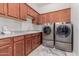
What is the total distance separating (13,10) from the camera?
7.32ft

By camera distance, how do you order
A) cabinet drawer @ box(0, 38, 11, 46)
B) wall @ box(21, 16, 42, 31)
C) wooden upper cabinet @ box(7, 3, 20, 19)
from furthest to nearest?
1. wall @ box(21, 16, 42, 31)
2. wooden upper cabinet @ box(7, 3, 20, 19)
3. cabinet drawer @ box(0, 38, 11, 46)

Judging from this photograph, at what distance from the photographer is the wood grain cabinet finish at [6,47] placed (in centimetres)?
152

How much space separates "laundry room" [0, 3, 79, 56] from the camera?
1902mm

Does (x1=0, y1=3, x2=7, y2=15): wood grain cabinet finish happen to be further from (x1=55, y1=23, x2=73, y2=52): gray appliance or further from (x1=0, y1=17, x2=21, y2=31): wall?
(x1=55, y1=23, x2=73, y2=52): gray appliance

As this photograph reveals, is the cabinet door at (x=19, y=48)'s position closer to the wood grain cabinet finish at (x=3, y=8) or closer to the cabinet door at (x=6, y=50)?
the cabinet door at (x=6, y=50)

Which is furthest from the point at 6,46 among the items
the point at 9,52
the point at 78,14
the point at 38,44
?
the point at 78,14

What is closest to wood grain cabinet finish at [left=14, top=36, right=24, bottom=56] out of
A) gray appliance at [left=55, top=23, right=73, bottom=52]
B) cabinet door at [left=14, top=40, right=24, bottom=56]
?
cabinet door at [left=14, top=40, right=24, bottom=56]

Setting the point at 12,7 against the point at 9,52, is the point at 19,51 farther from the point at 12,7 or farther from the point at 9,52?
the point at 12,7

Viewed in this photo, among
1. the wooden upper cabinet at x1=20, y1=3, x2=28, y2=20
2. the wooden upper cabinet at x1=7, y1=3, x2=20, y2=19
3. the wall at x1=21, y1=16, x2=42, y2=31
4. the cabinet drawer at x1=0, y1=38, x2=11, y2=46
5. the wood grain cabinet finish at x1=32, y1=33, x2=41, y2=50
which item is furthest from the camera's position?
the wood grain cabinet finish at x1=32, y1=33, x2=41, y2=50

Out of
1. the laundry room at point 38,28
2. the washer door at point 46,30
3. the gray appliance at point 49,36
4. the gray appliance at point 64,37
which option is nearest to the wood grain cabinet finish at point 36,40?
the laundry room at point 38,28

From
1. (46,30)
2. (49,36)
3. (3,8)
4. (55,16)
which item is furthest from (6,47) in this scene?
(49,36)

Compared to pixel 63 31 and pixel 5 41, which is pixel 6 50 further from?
pixel 63 31

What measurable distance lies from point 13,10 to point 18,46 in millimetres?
815

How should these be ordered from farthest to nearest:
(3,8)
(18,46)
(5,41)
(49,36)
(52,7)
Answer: (49,36)
(52,7)
(18,46)
(3,8)
(5,41)
